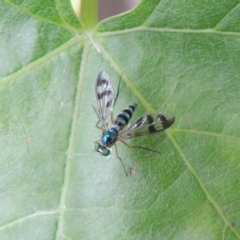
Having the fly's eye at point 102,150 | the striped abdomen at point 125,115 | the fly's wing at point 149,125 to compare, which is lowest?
the fly's wing at point 149,125

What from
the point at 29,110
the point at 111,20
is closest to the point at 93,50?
the point at 111,20

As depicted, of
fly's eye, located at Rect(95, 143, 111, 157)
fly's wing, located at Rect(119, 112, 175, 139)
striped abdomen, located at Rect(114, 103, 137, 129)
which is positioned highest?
striped abdomen, located at Rect(114, 103, 137, 129)

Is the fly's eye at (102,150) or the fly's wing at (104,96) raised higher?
the fly's wing at (104,96)

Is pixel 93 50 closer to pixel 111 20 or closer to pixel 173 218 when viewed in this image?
pixel 111 20

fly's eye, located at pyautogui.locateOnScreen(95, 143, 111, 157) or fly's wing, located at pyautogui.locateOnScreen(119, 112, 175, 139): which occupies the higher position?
fly's eye, located at pyautogui.locateOnScreen(95, 143, 111, 157)
